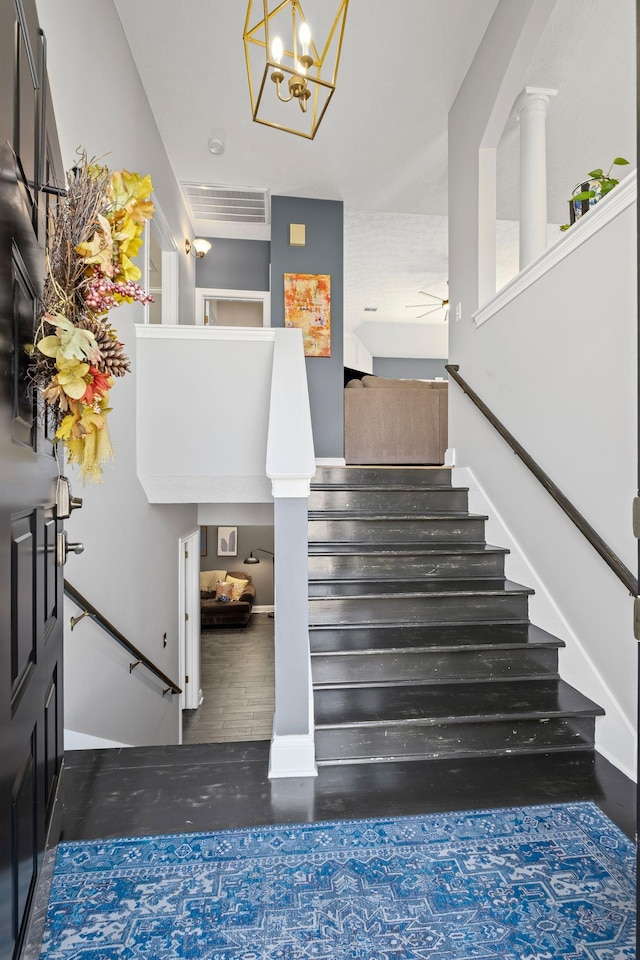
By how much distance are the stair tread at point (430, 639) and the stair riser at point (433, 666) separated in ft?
0.12

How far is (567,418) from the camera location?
256 centimetres

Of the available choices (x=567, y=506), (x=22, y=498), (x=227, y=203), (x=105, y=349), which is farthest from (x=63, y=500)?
(x=227, y=203)

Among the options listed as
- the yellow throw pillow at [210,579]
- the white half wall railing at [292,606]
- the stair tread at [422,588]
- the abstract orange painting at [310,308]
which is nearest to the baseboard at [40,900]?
the white half wall railing at [292,606]

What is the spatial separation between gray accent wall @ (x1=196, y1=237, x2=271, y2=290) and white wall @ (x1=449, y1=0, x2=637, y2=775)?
303cm

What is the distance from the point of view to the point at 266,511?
4695mm

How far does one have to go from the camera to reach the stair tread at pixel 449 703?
2230 mm

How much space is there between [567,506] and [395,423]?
10.4ft

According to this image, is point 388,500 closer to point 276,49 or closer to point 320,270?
point 276,49

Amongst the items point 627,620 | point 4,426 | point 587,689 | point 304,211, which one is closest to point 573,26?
point 304,211

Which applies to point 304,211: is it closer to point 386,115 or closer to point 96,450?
point 386,115

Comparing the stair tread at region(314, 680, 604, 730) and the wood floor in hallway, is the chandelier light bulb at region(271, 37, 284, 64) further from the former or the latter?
the wood floor in hallway

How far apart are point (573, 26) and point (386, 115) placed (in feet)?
4.65

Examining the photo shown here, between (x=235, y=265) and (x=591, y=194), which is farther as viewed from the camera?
(x=235, y=265)

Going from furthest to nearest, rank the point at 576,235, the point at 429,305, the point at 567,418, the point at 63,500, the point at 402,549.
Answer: the point at 429,305 < the point at 402,549 < the point at 567,418 < the point at 576,235 < the point at 63,500
